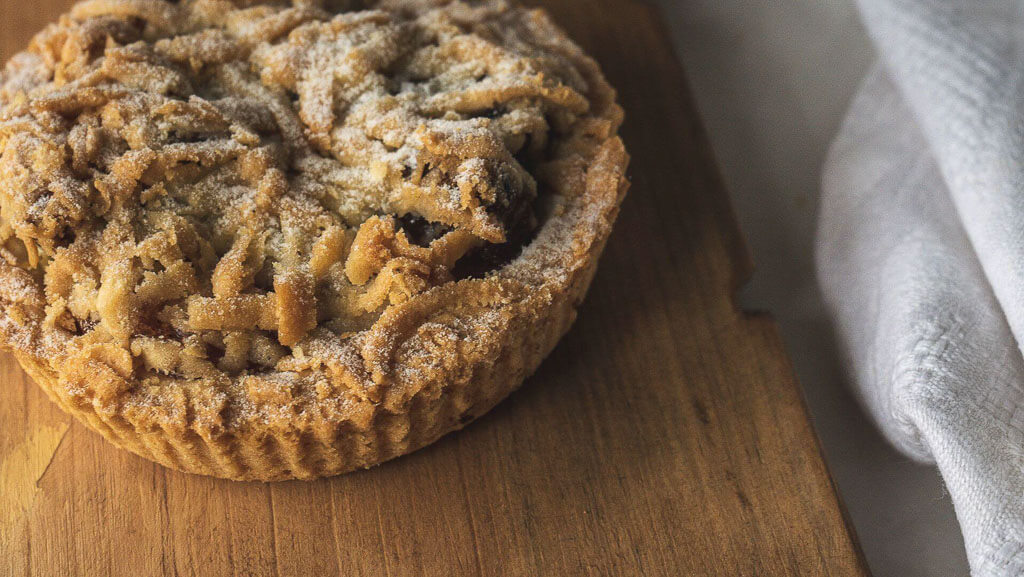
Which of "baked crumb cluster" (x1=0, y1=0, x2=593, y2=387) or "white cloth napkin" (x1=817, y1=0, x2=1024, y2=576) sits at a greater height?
"baked crumb cluster" (x1=0, y1=0, x2=593, y2=387)

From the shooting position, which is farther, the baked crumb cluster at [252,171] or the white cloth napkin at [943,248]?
the white cloth napkin at [943,248]

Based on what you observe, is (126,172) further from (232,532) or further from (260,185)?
(232,532)

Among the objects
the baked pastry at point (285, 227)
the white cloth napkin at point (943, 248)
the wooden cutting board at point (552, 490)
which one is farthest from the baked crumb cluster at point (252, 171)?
the white cloth napkin at point (943, 248)

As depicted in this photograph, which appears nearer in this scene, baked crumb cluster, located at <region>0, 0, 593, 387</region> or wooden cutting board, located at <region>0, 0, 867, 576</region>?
baked crumb cluster, located at <region>0, 0, 593, 387</region>

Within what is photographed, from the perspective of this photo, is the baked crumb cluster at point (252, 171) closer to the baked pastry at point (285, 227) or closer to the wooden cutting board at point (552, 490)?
the baked pastry at point (285, 227)

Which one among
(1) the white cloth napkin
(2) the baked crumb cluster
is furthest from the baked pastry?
(1) the white cloth napkin

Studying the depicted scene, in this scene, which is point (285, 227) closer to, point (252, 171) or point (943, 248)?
point (252, 171)

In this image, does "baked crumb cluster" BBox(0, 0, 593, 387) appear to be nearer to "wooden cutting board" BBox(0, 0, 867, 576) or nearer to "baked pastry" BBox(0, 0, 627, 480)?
"baked pastry" BBox(0, 0, 627, 480)

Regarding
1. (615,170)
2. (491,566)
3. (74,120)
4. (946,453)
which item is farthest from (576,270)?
(74,120)
